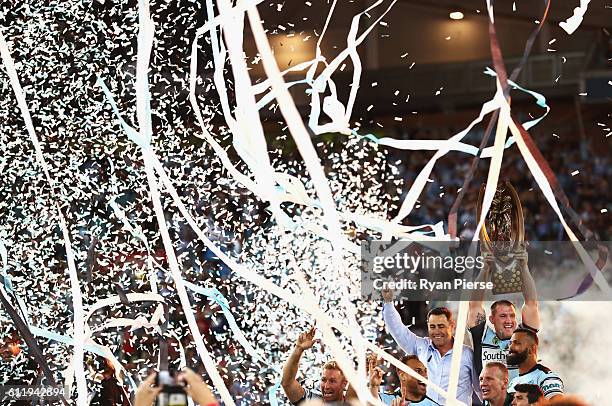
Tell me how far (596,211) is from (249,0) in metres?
1.85

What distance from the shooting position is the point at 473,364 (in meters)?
2.89

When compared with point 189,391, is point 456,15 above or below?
above

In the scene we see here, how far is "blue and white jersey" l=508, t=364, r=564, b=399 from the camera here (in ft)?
9.16

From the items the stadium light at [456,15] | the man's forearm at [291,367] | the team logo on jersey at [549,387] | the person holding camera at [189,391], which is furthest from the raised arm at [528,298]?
the person holding camera at [189,391]

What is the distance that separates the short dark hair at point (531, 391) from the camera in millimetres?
2682

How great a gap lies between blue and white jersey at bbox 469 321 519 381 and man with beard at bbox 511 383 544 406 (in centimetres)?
11

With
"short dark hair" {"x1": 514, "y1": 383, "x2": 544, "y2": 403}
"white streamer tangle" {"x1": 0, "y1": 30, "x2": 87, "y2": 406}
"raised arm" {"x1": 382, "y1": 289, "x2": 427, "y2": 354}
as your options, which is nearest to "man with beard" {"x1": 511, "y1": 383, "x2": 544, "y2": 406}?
"short dark hair" {"x1": 514, "y1": 383, "x2": 544, "y2": 403}

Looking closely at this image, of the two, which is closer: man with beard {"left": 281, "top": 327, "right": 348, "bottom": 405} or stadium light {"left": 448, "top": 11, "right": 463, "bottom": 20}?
man with beard {"left": 281, "top": 327, "right": 348, "bottom": 405}

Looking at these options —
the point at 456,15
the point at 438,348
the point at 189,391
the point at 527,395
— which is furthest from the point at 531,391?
the point at 456,15

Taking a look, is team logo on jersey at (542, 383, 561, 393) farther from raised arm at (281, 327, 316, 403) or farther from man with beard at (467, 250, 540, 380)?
raised arm at (281, 327, 316, 403)

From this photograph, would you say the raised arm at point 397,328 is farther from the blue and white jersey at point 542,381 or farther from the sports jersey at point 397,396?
the blue and white jersey at point 542,381

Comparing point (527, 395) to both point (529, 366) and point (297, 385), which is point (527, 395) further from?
point (297, 385)

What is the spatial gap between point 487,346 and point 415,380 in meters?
0.26

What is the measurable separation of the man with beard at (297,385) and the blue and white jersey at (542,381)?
534mm
